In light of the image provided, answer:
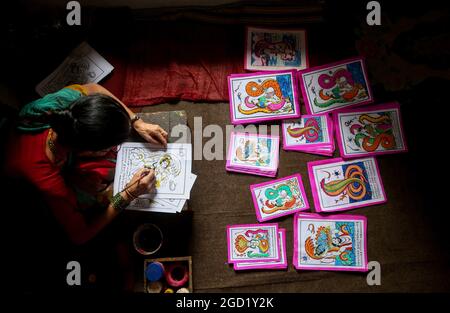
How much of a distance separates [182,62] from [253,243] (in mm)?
1064

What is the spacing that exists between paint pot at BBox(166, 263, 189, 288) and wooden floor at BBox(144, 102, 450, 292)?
0.24 ft

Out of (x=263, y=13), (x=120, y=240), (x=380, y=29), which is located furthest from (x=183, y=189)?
(x=380, y=29)

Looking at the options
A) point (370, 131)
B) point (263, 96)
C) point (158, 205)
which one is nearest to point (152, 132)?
point (158, 205)

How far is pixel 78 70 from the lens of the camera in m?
2.03

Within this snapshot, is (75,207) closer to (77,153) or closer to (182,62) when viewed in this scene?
(77,153)

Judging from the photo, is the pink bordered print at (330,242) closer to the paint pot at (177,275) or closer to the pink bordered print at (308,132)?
the pink bordered print at (308,132)

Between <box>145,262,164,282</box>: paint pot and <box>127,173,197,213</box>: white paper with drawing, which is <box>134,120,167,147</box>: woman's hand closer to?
<box>127,173,197,213</box>: white paper with drawing

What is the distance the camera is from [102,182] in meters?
1.75

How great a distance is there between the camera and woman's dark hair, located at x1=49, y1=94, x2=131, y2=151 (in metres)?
1.25

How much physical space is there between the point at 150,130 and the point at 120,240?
23.4 inches

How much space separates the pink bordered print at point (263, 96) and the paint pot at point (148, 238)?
27.1 inches

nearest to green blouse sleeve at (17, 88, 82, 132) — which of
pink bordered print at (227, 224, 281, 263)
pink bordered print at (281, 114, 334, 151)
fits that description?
pink bordered print at (227, 224, 281, 263)
